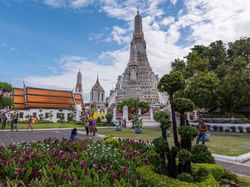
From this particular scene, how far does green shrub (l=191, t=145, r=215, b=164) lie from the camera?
605cm

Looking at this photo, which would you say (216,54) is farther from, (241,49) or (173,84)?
(173,84)

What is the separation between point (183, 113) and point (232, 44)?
93.0ft

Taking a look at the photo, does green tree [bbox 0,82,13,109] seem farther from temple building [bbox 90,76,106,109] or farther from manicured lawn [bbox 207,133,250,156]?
temple building [bbox 90,76,106,109]

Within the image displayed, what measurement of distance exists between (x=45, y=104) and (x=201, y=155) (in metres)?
42.9

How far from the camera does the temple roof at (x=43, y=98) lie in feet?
140

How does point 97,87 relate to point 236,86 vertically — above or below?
above

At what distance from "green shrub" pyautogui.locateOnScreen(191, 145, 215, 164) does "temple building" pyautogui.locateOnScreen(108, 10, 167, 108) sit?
36739 millimetres

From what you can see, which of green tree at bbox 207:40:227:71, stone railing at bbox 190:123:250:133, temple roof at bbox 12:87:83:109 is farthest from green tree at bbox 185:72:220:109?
temple roof at bbox 12:87:83:109

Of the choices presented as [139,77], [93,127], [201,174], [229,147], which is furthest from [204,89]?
[139,77]

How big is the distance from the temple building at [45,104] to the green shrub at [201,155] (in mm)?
39442

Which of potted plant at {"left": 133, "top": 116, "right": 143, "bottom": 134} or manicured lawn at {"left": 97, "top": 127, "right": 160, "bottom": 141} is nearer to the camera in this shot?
manicured lawn at {"left": 97, "top": 127, "right": 160, "bottom": 141}

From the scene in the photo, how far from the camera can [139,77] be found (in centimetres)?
5000

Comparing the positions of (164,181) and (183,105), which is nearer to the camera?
(164,181)

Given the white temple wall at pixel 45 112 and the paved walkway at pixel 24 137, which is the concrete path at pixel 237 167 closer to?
the paved walkway at pixel 24 137
